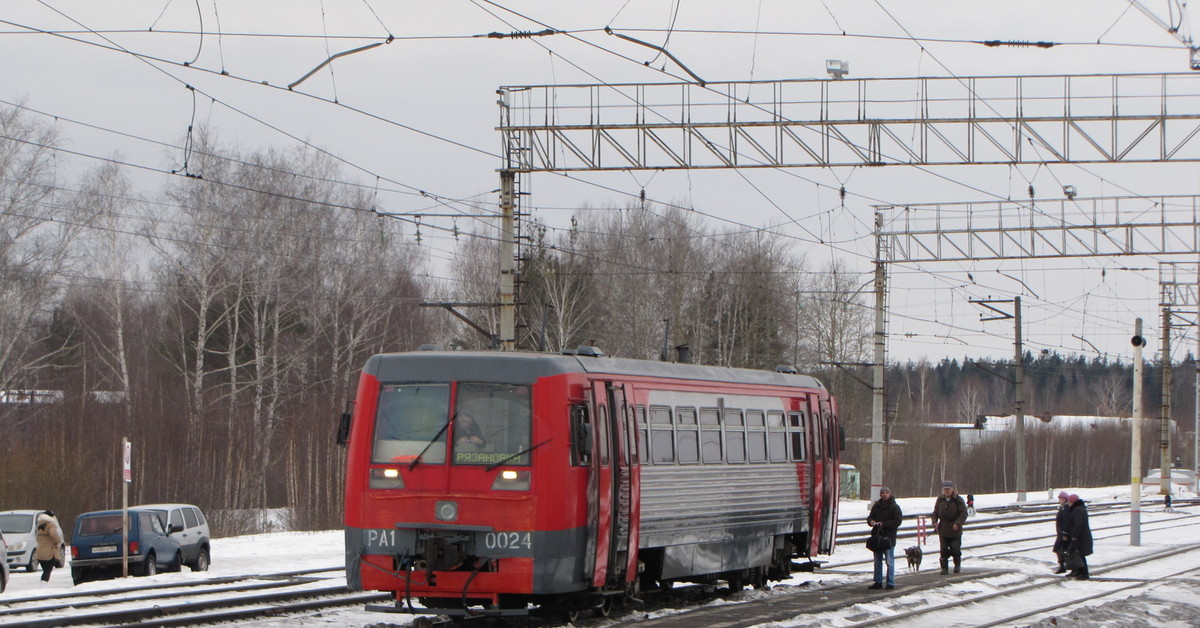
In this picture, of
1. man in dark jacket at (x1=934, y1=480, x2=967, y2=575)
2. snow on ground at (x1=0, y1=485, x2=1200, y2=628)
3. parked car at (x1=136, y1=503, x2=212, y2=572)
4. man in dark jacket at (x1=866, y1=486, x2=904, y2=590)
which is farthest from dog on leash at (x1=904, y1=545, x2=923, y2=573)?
parked car at (x1=136, y1=503, x2=212, y2=572)

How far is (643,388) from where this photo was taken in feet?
53.6

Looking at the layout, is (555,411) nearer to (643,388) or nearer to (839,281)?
(643,388)

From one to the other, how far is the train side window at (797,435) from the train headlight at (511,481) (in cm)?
684

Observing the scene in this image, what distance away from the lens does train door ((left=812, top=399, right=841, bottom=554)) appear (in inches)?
845

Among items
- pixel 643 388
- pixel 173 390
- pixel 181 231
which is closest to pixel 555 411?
pixel 643 388

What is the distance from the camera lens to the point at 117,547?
86.7 feet

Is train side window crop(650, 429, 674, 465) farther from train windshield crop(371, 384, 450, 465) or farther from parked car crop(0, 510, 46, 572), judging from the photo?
parked car crop(0, 510, 46, 572)

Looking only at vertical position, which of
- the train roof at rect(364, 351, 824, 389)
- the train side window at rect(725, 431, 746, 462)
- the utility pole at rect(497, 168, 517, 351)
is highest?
the utility pole at rect(497, 168, 517, 351)

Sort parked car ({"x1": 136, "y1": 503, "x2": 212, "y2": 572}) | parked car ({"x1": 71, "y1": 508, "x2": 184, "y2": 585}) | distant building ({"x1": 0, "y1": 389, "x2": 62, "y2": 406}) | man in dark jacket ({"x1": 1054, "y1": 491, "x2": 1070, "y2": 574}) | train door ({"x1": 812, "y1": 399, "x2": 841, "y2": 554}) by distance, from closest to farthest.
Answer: train door ({"x1": 812, "y1": 399, "x2": 841, "y2": 554}) → man in dark jacket ({"x1": 1054, "y1": 491, "x2": 1070, "y2": 574}) → parked car ({"x1": 71, "y1": 508, "x2": 184, "y2": 585}) → parked car ({"x1": 136, "y1": 503, "x2": 212, "y2": 572}) → distant building ({"x1": 0, "y1": 389, "x2": 62, "y2": 406})

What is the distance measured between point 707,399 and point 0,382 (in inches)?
1291

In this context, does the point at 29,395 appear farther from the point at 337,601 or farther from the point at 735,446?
the point at 735,446

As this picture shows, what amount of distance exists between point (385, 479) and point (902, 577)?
10705 millimetres

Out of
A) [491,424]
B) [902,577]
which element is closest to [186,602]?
[491,424]

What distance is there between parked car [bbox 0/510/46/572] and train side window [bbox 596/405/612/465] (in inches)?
734
